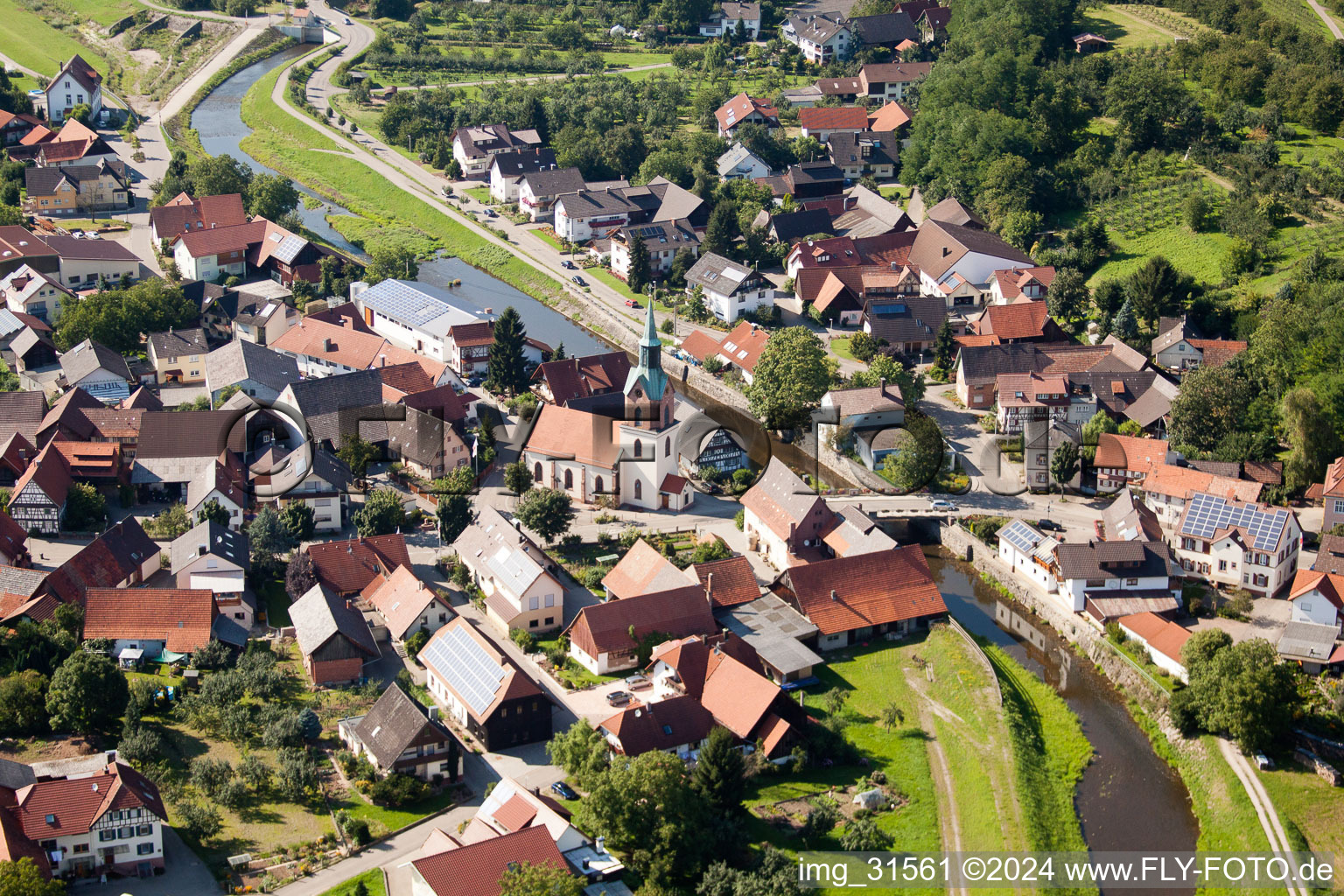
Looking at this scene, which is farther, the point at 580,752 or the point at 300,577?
the point at 300,577

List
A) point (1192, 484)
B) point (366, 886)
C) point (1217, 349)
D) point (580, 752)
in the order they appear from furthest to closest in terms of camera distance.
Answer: point (1217, 349) → point (1192, 484) → point (580, 752) → point (366, 886)

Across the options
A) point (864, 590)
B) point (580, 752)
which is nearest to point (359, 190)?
point (864, 590)

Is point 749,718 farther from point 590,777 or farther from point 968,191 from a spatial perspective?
point 968,191

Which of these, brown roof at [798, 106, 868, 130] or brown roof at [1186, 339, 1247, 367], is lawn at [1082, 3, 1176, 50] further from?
brown roof at [1186, 339, 1247, 367]

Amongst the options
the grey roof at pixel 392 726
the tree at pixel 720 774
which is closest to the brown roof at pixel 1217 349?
the tree at pixel 720 774

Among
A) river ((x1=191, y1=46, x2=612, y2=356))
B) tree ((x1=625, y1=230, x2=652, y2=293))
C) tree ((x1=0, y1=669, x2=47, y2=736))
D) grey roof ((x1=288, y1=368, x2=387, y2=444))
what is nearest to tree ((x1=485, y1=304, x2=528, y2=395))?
grey roof ((x1=288, y1=368, x2=387, y2=444))

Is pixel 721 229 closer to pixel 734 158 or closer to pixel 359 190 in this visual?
pixel 734 158
